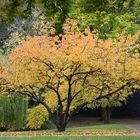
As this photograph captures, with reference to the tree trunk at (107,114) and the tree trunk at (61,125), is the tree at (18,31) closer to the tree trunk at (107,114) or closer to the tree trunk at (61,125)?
the tree trunk at (107,114)

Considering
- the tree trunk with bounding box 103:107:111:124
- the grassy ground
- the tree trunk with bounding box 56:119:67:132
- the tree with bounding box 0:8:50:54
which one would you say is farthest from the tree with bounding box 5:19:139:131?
the tree trunk with bounding box 103:107:111:124

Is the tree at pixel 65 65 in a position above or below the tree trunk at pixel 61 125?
above

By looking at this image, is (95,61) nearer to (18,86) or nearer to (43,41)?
(43,41)

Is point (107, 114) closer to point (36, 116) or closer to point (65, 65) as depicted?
point (36, 116)

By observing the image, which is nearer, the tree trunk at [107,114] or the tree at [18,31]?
the tree at [18,31]

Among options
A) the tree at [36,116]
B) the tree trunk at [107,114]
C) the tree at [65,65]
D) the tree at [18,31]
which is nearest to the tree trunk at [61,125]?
the tree at [65,65]

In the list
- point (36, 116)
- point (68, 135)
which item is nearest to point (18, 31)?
point (36, 116)

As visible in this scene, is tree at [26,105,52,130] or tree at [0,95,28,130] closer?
tree at [26,105,52,130]

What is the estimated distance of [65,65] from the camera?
54.5 feet

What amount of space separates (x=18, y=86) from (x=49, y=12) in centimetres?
1505

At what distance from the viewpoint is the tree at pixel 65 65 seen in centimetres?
1648

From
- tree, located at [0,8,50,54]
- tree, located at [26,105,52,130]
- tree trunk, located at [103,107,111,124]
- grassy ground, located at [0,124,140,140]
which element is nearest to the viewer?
grassy ground, located at [0,124,140,140]

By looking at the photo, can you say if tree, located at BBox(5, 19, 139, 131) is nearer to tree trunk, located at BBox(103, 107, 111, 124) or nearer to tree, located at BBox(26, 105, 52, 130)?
tree, located at BBox(26, 105, 52, 130)

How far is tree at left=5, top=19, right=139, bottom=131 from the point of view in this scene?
54.1 ft
